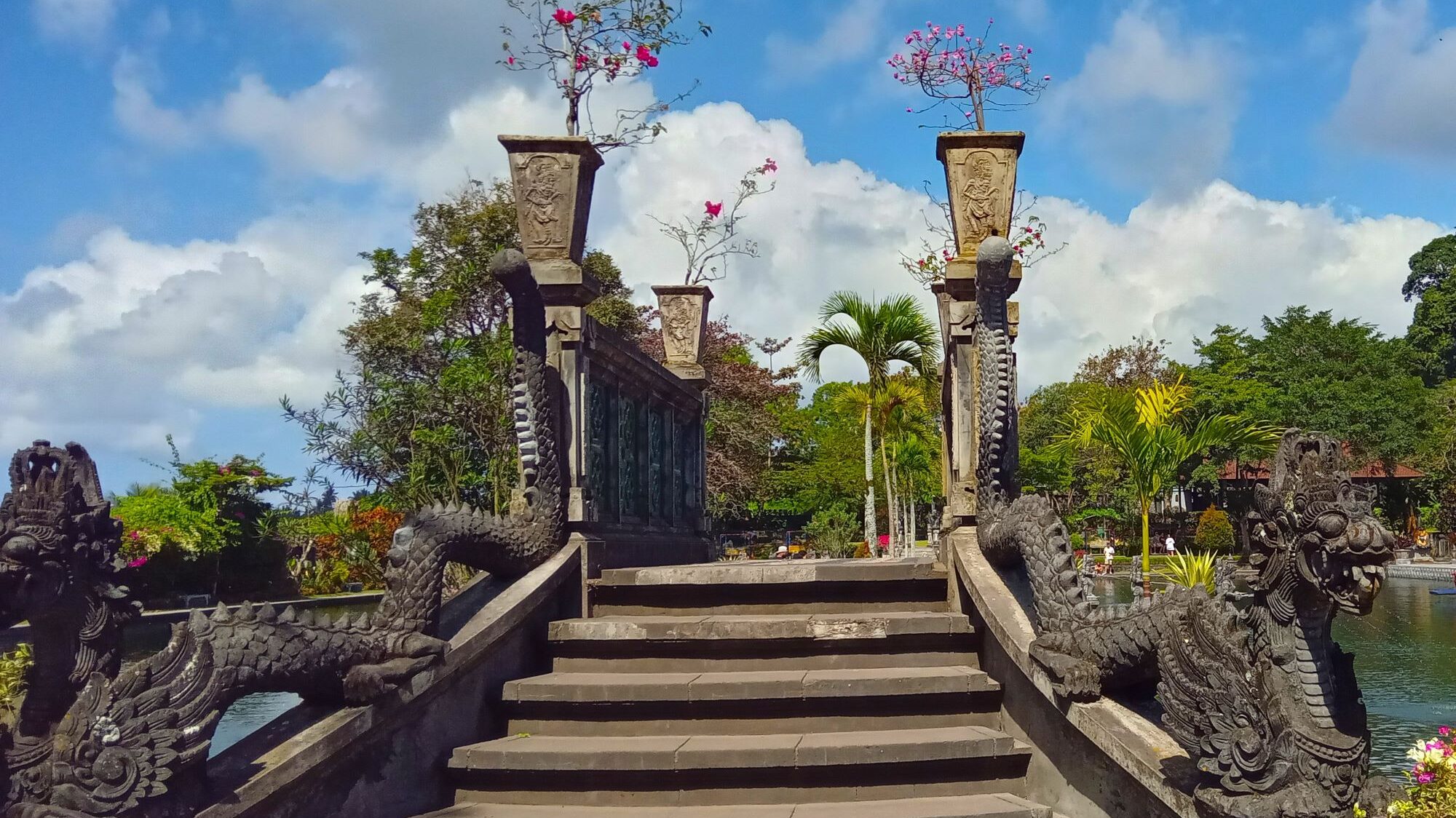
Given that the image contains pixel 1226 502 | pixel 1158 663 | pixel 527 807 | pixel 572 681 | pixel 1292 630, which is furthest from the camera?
pixel 1226 502

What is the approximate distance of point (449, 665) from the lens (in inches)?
173

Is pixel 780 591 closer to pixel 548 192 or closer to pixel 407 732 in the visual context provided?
pixel 407 732

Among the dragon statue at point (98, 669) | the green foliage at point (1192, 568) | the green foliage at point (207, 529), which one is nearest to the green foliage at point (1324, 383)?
the green foliage at point (1192, 568)

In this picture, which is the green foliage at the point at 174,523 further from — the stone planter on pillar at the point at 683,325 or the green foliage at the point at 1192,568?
the green foliage at the point at 1192,568

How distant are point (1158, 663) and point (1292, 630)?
1.75 feet

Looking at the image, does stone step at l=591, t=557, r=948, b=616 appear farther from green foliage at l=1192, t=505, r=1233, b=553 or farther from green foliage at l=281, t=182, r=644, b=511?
green foliage at l=1192, t=505, r=1233, b=553

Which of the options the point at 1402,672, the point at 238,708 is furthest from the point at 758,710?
the point at 1402,672

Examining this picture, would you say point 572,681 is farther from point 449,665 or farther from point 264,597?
point 264,597

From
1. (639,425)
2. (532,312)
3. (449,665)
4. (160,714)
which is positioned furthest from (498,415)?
(160,714)

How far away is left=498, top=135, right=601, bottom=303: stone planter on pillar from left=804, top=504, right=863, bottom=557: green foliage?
1673 cm

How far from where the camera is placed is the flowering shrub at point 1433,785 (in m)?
3.69

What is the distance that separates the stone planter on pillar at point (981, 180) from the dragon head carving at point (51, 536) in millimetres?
4462

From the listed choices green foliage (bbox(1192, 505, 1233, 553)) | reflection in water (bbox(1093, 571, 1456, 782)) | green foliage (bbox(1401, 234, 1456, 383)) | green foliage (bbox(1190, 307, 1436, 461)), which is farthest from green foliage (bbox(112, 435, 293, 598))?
green foliage (bbox(1401, 234, 1456, 383))

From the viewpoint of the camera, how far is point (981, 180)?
237 inches
